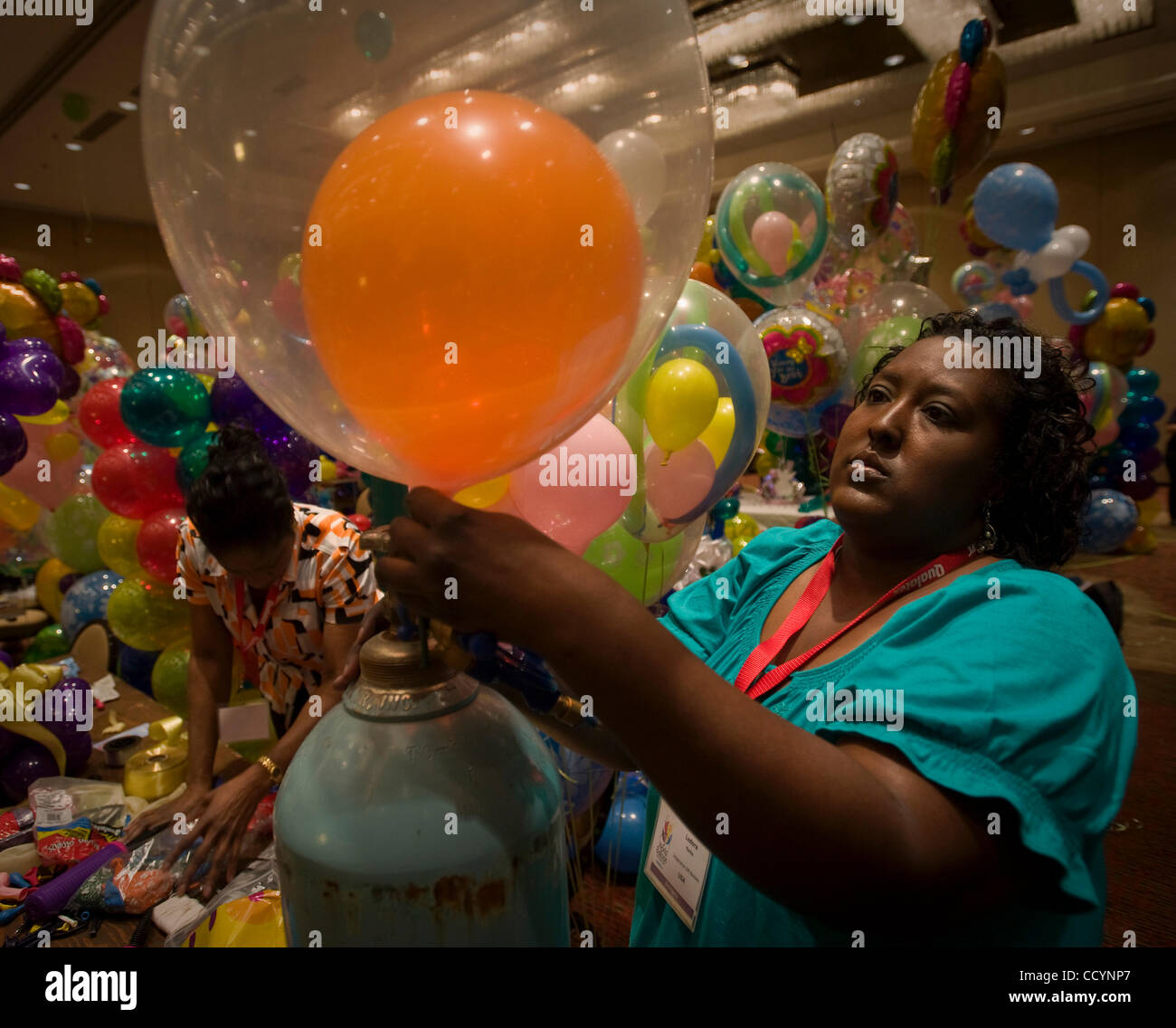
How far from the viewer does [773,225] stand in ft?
10.0

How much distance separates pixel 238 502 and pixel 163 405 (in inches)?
47.1

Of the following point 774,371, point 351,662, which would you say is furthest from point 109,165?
point 351,662

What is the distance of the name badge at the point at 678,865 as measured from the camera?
77 centimetres

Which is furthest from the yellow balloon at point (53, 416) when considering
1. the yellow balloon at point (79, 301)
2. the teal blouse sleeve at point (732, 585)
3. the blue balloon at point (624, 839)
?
the teal blouse sleeve at point (732, 585)

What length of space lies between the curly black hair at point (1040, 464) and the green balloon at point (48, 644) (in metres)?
4.42

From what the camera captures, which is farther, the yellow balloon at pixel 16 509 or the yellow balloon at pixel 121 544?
the yellow balloon at pixel 16 509

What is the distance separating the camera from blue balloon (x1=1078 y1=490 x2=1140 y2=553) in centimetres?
477

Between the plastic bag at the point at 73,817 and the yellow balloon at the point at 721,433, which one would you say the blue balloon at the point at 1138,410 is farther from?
the plastic bag at the point at 73,817

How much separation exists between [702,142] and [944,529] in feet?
1.51

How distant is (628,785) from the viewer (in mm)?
2273

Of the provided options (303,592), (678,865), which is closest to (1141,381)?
(303,592)

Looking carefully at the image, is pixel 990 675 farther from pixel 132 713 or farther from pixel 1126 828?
pixel 132 713

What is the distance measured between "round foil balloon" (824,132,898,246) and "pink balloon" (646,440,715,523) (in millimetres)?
2340

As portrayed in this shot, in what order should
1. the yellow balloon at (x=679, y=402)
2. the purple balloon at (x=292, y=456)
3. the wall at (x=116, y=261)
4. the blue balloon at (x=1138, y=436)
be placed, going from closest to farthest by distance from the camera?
the yellow balloon at (x=679, y=402)
the purple balloon at (x=292, y=456)
the blue balloon at (x=1138, y=436)
the wall at (x=116, y=261)
